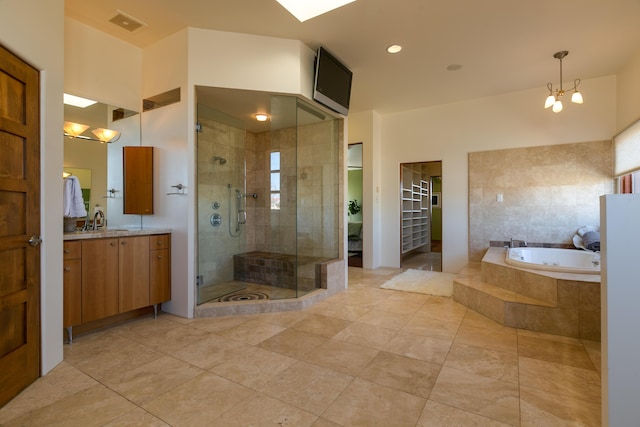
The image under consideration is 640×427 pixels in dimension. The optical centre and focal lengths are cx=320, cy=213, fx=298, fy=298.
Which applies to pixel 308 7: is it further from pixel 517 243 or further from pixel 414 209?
pixel 414 209

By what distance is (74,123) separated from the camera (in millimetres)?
2850

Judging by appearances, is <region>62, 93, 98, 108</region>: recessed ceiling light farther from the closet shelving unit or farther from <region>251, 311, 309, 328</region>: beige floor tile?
the closet shelving unit

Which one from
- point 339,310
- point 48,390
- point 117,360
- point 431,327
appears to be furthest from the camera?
point 339,310

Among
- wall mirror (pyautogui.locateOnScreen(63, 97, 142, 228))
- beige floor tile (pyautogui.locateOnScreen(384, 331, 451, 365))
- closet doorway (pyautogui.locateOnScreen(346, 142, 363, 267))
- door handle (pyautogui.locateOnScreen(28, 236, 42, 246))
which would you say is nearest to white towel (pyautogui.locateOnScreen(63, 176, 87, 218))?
wall mirror (pyautogui.locateOnScreen(63, 97, 142, 228))

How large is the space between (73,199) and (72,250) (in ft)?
1.65

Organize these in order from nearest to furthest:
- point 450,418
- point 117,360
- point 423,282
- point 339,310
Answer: point 450,418 < point 117,360 < point 339,310 < point 423,282

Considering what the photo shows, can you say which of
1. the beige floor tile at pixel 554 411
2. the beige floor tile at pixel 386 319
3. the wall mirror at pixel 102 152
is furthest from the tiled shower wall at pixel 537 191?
the wall mirror at pixel 102 152

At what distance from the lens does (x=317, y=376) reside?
1.93m

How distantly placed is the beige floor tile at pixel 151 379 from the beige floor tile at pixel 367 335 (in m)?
1.18

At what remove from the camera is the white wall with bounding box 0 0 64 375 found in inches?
75.3

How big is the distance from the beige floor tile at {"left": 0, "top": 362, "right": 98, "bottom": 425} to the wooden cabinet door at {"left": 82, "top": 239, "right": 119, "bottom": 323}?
498 millimetres

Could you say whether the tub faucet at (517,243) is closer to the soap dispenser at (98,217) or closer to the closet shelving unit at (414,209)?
the closet shelving unit at (414,209)

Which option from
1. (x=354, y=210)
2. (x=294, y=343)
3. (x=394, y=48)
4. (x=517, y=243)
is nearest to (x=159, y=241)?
(x=294, y=343)

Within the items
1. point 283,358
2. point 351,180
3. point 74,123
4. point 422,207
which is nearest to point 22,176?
point 74,123
